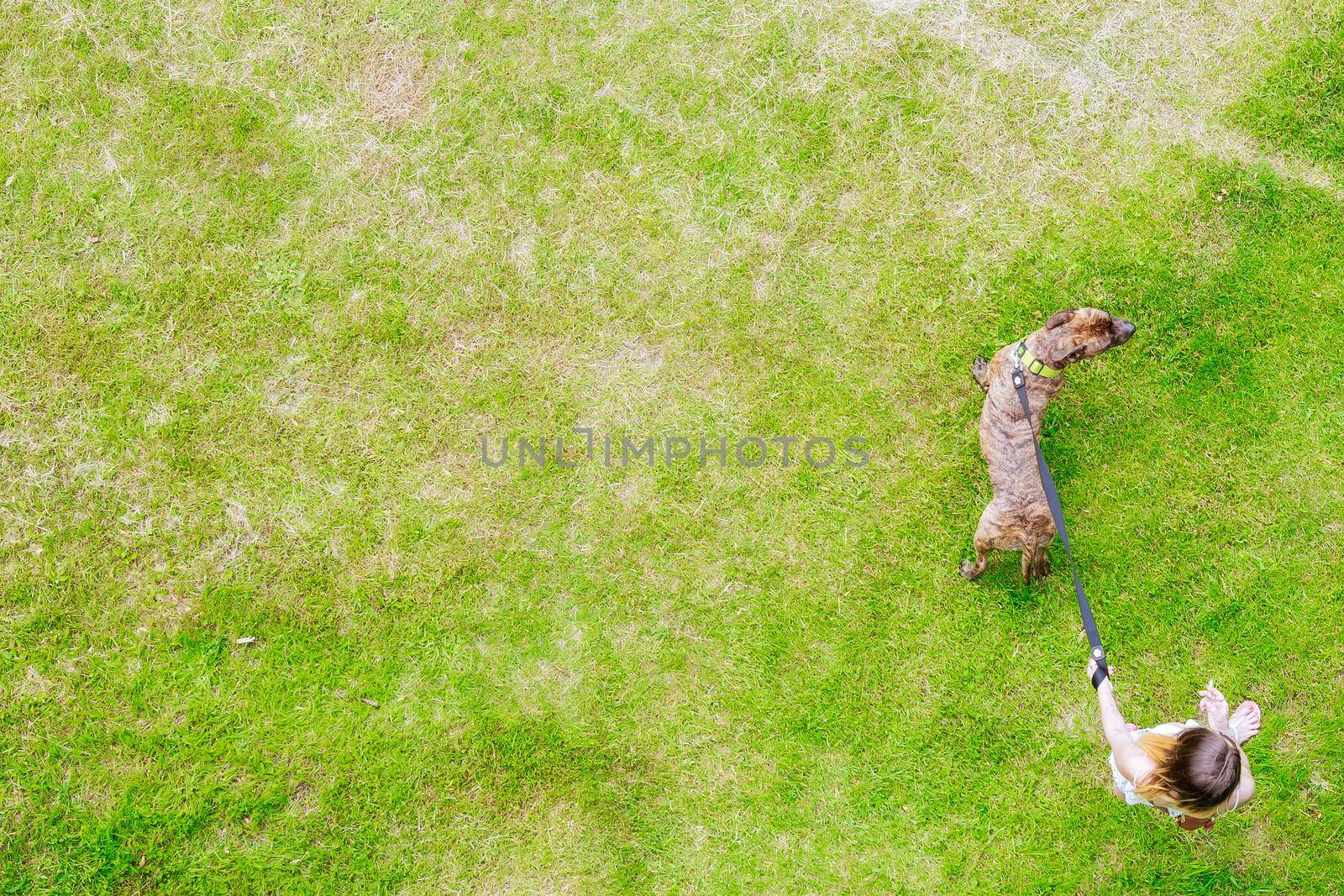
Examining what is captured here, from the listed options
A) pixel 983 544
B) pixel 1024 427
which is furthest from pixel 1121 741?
pixel 1024 427

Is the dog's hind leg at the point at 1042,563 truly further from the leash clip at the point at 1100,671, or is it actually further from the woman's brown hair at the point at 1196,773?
the woman's brown hair at the point at 1196,773

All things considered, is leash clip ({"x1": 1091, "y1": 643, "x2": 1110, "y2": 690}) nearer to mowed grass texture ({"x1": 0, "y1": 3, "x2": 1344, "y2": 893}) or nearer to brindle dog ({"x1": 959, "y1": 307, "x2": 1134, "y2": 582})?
brindle dog ({"x1": 959, "y1": 307, "x2": 1134, "y2": 582})

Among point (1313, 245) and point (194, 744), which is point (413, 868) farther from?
point (1313, 245)

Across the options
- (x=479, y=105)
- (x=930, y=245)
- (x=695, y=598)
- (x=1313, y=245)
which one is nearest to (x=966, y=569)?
(x=695, y=598)

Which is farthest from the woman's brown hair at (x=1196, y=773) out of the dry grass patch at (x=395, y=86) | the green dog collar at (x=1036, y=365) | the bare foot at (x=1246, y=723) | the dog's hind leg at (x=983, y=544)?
the dry grass patch at (x=395, y=86)

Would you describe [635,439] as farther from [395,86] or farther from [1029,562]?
[395,86]

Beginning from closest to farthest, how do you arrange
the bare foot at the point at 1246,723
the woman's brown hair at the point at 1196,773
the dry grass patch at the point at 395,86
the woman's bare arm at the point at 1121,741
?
1. the woman's brown hair at the point at 1196,773
2. the woman's bare arm at the point at 1121,741
3. the bare foot at the point at 1246,723
4. the dry grass patch at the point at 395,86
